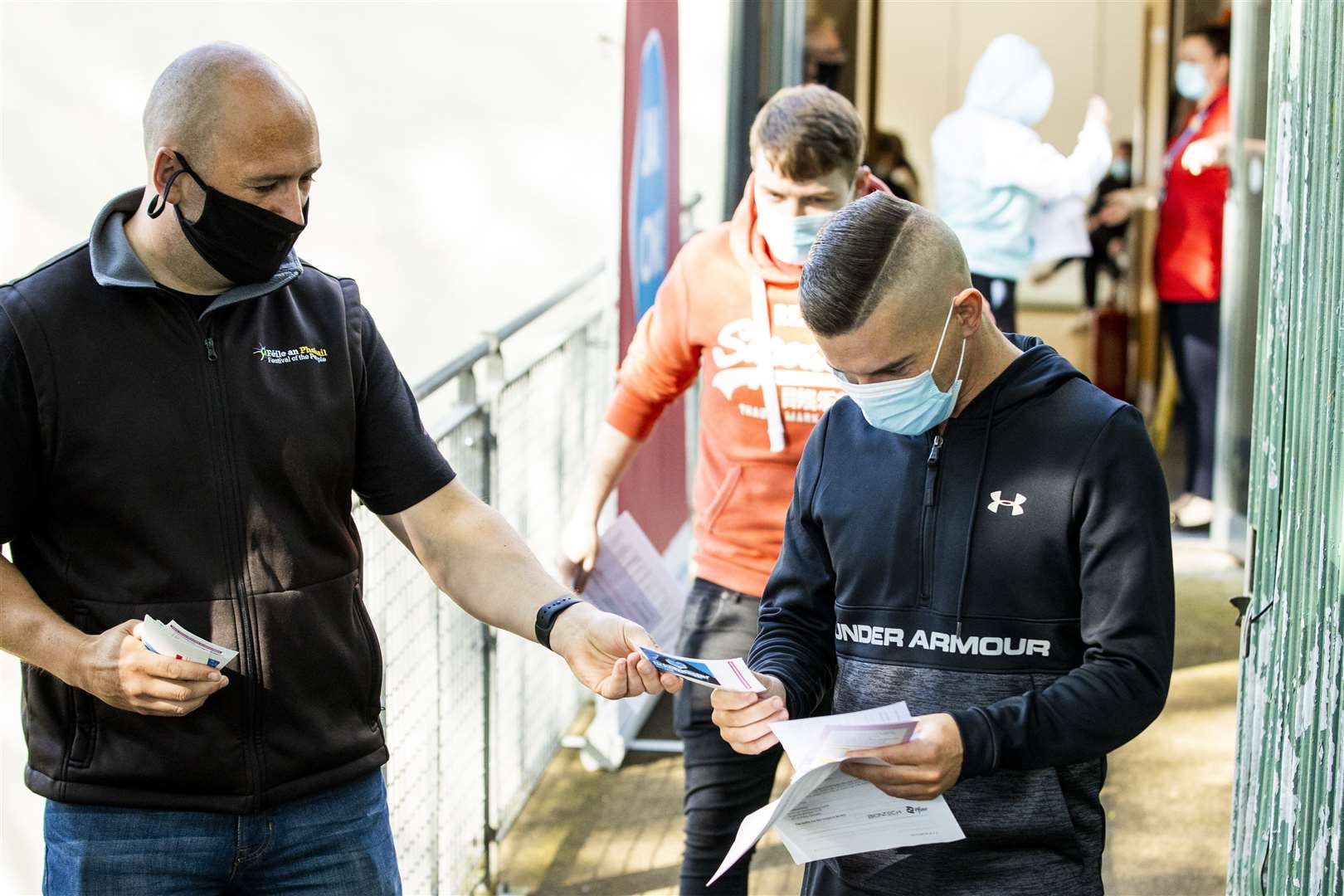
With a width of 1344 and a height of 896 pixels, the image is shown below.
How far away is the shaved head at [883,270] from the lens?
6.97 ft

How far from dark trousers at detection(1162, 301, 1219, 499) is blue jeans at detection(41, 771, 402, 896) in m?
5.88

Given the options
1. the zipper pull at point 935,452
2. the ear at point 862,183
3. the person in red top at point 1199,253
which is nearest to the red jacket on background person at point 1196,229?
the person in red top at point 1199,253

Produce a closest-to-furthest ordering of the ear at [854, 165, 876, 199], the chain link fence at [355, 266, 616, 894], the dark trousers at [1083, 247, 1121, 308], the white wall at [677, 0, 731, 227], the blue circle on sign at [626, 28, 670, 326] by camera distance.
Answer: the ear at [854, 165, 876, 199] < the chain link fence at [355, 266, 616, 894] < the blue circle on sign at [626, 28, 670, 326] < the white wall at [677, 0, 731, 227] < the dark trousers at [1083, 247, 1121, 308]

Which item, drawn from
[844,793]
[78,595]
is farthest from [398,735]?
[844,793]

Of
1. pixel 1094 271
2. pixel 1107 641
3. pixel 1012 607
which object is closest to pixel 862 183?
pixel 1012 607

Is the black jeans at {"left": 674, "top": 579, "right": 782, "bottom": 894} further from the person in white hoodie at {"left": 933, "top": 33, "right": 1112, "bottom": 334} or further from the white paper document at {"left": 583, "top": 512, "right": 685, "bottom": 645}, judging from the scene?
the person in white hoodie at {"left": 933, "top": 33, "right": 1112, "bottom": 334}

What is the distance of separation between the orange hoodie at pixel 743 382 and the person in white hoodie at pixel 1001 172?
8.93 ft

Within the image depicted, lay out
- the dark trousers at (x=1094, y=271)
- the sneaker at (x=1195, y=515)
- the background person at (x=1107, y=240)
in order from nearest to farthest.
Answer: the sneaker at (x=1195, y=515)
the background person at (x=1107, y=240)
the dark trousers at (x=1094, y=271)

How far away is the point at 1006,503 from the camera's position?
6.93ft

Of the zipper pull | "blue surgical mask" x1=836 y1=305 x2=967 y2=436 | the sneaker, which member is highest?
"blue surgical mask" x1=836 y1=305 x2=967 y2=436

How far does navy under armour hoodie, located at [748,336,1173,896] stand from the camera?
2000 mm

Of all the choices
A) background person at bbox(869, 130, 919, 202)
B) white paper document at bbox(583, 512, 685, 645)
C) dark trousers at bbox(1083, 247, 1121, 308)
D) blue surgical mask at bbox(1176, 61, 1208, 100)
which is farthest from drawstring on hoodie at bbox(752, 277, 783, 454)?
dark trousers at bbox(1083, 247, 1121, 308)

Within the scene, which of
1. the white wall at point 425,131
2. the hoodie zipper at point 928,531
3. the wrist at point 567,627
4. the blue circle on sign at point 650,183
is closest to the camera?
the hoodie zipper at point 928,531

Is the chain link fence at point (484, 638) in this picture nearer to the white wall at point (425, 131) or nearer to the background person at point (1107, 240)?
the white wall at point (425, 131)
